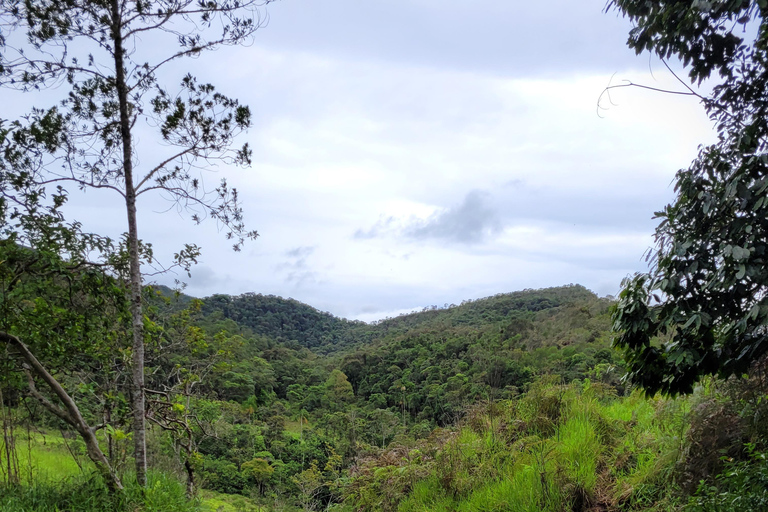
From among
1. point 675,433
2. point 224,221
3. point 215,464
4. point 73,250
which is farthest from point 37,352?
point 215,464

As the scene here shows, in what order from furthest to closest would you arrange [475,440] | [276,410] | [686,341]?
[276,410] → [475,440] → [686,341]

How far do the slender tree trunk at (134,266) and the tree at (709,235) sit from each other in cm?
430

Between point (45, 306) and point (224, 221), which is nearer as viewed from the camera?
point (45, 306)

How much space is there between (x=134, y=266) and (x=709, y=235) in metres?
4.84

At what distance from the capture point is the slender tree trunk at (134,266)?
4566 millimetres

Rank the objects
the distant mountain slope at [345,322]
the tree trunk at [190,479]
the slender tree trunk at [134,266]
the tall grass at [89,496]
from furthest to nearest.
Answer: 1. the distant mountain slope at [345,322]
2. the tree trunk at [190,479]
3. the slender tree trunk at [134,266]
4. the tall grass at [89,496]

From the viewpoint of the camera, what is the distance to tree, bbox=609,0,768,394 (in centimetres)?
276

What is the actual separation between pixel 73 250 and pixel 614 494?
18.5 ft

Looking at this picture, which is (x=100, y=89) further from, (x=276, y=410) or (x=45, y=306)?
(x=276, y=410)

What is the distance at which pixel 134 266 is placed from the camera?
15.2ft

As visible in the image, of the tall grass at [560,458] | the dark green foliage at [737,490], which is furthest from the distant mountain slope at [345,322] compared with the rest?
the dark green foliage at [737,490]

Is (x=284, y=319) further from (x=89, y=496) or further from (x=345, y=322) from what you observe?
(x=89, y=496)

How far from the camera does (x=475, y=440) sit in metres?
5.66

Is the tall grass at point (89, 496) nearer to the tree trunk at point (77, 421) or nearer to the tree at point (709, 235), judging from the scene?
Result: the tree trunk at point (77, 421)
